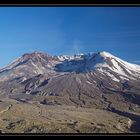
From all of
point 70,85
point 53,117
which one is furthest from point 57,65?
point 53,117

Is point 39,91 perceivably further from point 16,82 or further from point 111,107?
point 111,107

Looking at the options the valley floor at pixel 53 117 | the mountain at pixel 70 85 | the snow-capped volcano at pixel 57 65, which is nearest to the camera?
the valley floor at pixel 53 117

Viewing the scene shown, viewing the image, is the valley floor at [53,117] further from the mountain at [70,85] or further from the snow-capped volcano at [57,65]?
the snow-capped volcano at [57,65]

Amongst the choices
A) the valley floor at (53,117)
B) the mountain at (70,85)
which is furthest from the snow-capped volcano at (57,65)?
the valley floor at (53,117)

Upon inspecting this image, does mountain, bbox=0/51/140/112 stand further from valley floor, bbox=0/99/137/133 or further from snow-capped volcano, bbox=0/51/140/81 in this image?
valley floor, bbox=0/99/137/133

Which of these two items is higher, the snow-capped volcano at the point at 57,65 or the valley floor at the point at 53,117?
the snow-capped volcano at the point at 57,65
